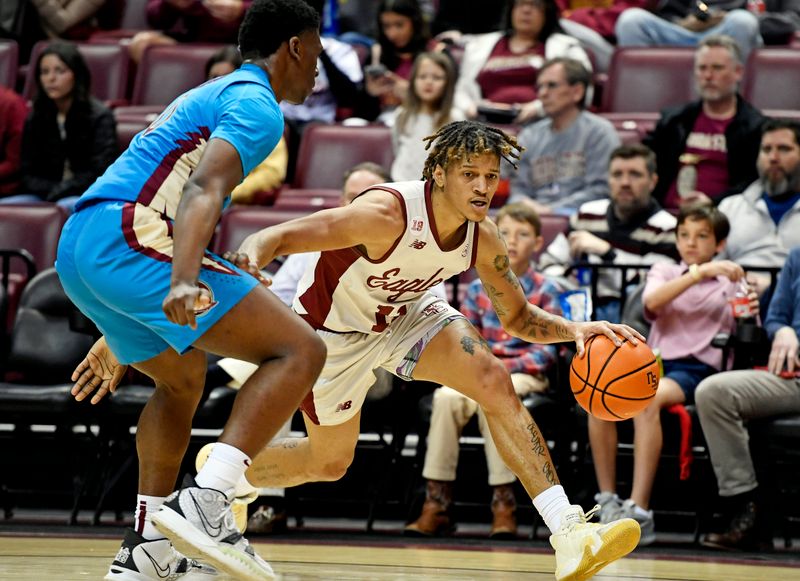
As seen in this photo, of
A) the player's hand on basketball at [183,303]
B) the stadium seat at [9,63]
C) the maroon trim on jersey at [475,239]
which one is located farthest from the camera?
the stadium seat at [9,63]

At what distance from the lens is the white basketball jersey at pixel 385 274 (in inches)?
163

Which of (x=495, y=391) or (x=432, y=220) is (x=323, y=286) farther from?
(x=495, y=391)

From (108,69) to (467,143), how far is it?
5245mm

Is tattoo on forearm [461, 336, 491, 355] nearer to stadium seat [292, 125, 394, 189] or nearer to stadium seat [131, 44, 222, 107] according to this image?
stadium seat [292, 125, 394, 189]

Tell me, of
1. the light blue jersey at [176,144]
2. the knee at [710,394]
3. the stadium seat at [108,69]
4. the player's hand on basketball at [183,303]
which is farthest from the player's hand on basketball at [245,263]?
the stadium seat at [108,69]

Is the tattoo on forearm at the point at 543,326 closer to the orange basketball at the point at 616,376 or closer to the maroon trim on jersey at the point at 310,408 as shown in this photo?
the orange basketball at the point at 616,376

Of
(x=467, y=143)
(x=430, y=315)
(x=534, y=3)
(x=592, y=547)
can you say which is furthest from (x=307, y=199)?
(x=592, y=547)

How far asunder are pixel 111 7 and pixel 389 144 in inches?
130

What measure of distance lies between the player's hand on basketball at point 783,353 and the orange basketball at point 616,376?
1.72 meters

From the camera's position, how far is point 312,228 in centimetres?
382

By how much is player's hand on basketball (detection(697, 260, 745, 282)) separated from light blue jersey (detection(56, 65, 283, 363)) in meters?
2.94

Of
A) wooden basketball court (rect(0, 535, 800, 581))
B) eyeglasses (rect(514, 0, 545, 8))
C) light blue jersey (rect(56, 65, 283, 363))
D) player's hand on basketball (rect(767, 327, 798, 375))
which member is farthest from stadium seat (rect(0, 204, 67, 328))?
player's hand on basketball (rect(767, 327, 798, 375))

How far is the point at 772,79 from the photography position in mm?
7699

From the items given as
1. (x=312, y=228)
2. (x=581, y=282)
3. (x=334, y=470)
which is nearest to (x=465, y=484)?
(x=581, y=282)
